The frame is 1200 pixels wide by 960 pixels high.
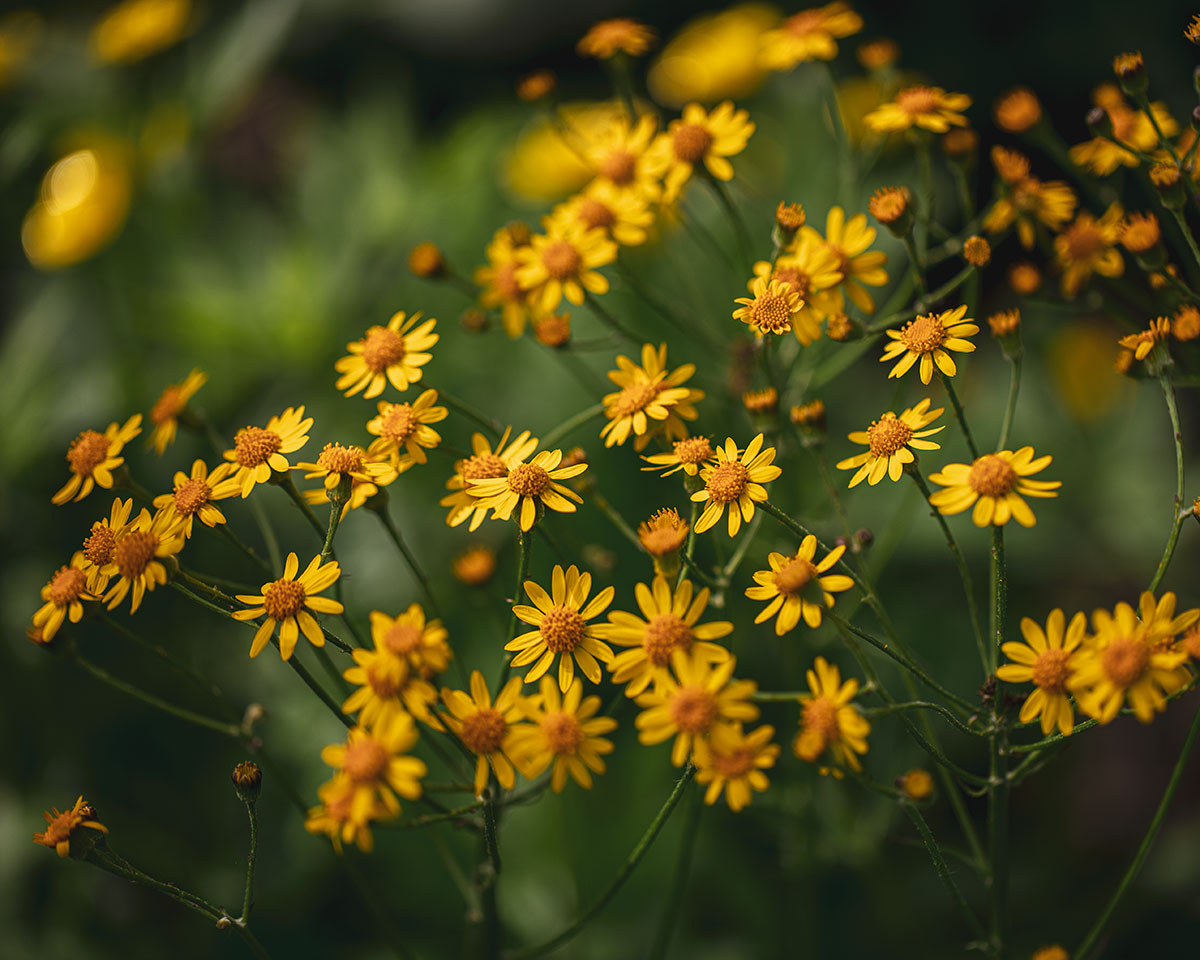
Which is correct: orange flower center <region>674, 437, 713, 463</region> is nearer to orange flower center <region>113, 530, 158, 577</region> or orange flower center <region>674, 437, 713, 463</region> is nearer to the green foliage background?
the green foliage background

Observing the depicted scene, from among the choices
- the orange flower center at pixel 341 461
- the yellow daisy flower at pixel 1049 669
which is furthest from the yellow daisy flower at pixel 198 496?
the yellow daisy flower at pixel 1049 669

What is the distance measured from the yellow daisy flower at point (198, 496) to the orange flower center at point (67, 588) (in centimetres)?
17

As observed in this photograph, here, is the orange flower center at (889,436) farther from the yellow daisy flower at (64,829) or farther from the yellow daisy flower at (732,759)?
the yellow daisy flower at (64,829)

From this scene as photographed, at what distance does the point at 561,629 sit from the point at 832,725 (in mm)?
424

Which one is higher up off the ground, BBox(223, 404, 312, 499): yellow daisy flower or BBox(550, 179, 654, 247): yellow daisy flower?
BBox(550, 179, 654, 247): yellow daisy flower

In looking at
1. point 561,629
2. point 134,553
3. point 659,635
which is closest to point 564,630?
point 561,629

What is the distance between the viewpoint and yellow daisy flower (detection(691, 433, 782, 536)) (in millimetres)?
1493

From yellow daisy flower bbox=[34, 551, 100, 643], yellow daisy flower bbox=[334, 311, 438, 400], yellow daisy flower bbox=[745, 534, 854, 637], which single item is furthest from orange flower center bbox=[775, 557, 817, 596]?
yellow daisy flower bbox=[34, 551, 100, 643]

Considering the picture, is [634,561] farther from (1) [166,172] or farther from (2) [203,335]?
(1) [166,172]

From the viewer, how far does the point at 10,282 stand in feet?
16.0

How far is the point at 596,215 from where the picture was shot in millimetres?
1960

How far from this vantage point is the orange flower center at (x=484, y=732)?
54.7 inches

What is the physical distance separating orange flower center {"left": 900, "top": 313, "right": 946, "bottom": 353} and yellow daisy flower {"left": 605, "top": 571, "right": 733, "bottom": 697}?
0.56m

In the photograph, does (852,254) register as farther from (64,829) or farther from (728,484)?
(64,829)
